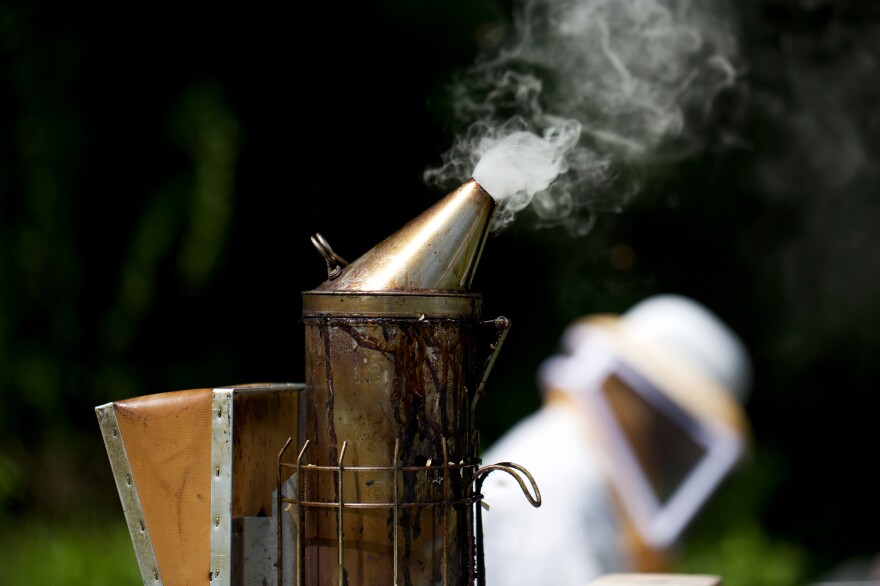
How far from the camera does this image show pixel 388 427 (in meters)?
2.43

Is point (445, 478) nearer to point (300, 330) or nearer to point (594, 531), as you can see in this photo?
point (594, 531)

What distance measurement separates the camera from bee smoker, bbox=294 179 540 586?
2424mm

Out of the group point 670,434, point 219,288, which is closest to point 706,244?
point 670,434

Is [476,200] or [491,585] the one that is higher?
[476,200]

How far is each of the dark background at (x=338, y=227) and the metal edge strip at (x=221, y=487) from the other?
2856 millimetres

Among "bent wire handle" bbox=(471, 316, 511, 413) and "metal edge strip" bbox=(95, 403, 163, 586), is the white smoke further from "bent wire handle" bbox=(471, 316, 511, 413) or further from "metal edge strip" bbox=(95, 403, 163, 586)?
"metal edge strip" bbox=(95, 403, 163, 586)

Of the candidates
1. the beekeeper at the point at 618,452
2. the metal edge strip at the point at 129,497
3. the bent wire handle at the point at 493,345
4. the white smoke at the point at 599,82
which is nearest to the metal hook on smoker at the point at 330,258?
the bent wire handle at the point at 493,345

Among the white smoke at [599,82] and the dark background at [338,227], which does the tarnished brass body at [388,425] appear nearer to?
the white smoke at [599,82]

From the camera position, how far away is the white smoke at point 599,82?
457 cm

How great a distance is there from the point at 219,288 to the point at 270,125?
32.7 inches

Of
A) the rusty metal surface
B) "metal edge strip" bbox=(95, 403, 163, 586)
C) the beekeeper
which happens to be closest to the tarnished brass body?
the rusty metal surface

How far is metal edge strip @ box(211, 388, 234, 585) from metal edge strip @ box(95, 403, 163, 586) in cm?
16

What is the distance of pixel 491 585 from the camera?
3971 mm

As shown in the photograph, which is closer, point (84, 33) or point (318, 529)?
point (318, 529)
